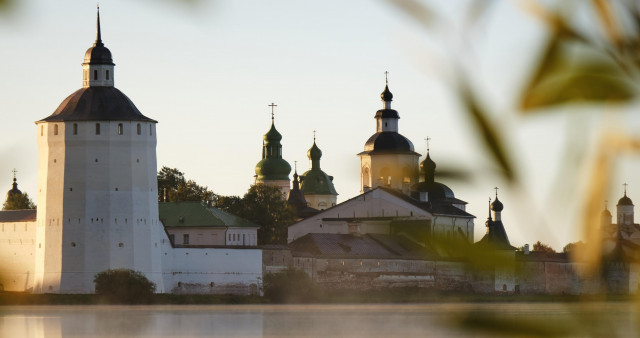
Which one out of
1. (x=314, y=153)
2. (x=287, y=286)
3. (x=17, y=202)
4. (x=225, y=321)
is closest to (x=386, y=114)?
(x=314, y=153)

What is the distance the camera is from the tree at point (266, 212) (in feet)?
199

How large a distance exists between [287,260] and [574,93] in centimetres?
4806

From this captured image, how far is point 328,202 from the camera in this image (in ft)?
271

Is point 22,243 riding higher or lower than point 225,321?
higher

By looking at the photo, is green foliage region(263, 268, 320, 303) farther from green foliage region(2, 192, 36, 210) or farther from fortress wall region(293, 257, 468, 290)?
green foliage region(2, 192, 36, 210)

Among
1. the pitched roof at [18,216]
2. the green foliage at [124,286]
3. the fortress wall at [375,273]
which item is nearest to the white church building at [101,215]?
the pitched roof at [18,216]

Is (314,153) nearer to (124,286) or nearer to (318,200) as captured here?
(318,200)

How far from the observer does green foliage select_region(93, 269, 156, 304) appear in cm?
4416

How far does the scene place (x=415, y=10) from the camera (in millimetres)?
1080

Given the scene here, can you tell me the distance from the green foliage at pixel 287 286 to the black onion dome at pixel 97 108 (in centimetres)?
674

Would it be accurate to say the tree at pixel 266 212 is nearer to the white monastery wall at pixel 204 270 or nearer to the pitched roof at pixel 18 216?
the white monastery wall at pixel 204 270

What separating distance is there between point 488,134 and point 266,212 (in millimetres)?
60147

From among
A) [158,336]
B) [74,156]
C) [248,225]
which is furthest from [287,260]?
[158,336]

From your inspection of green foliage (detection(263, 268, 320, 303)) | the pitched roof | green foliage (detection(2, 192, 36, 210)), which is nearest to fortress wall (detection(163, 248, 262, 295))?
green foliage (detection(263, 268, 320, 303))
